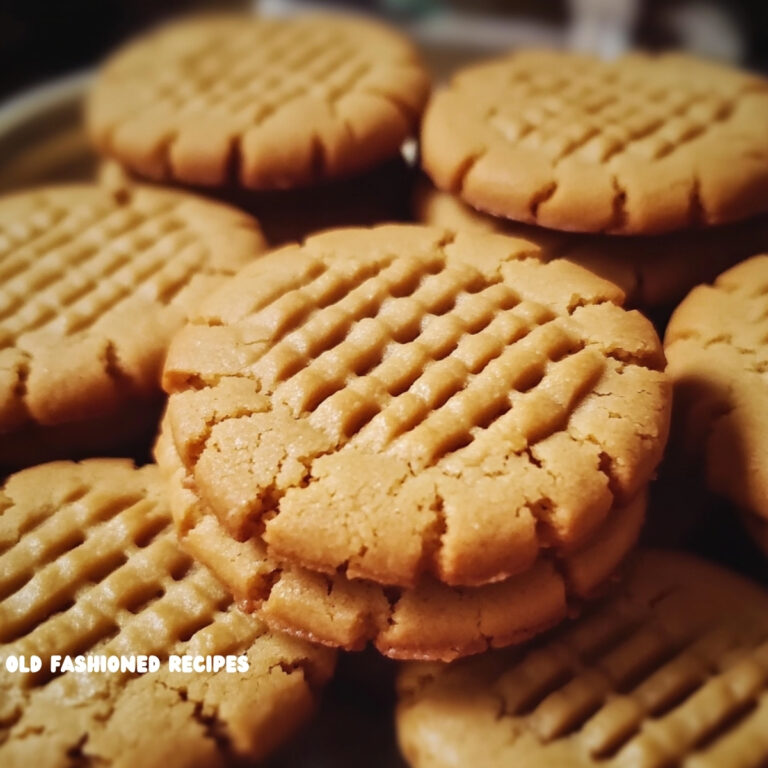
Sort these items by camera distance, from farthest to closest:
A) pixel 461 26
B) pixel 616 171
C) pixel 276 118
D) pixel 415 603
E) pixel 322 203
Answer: pixel 461 26 < pixel 322 203 < pixel 276 118 < pixel 616 171 < pixel 415 603

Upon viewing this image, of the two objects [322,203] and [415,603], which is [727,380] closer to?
[415,603]

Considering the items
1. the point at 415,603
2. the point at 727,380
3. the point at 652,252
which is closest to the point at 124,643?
the point at 415,603

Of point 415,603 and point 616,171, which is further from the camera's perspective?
point 616,171

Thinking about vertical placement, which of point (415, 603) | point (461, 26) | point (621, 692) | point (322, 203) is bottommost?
point (621, 692)

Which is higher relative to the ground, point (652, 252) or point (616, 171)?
point (616, 171)

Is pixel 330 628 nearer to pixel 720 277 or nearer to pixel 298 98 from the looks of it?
pixel 720 277

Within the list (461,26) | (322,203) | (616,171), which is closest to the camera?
(616,171)
